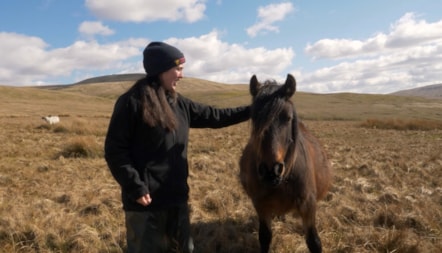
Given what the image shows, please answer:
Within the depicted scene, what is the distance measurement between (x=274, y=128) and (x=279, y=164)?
34 cm

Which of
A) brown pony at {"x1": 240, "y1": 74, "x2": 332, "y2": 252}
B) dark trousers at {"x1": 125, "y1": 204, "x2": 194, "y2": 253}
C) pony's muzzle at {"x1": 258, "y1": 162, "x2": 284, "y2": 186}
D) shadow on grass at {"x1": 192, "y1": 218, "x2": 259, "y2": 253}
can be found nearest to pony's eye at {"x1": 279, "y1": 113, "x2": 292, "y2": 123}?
brown pony at {"x1": 240, "y1": 74, "x2": 332, "y2": 252}

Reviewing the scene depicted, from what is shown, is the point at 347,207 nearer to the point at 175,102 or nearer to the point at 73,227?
the point at 175,102

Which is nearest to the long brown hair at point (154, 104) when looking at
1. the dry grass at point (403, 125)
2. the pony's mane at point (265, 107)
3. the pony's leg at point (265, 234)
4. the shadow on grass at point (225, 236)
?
the pony's mane at point (265, 107)

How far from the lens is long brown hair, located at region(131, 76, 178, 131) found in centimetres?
316

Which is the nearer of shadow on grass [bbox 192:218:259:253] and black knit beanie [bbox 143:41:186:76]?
black knit beanie [bbox 143:41:186:76]

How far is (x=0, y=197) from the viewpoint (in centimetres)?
641

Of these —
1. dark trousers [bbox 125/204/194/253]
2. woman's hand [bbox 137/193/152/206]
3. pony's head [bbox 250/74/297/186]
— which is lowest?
dark trousers [bbox 125/204/194/253]

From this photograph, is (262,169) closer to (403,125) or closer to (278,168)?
(278,168)

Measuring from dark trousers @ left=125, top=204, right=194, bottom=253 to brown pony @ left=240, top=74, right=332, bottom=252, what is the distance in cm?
94

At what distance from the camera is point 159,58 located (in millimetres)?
3275

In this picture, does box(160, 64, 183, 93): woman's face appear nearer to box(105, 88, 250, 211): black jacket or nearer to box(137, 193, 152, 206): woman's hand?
box(105, 88, 250, 211): black jacket

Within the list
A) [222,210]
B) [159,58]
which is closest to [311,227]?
[222,210]

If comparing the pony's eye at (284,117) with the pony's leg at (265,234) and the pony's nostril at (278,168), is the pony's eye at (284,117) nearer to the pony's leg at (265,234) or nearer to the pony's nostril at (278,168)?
the pony's nostril at (278,168)

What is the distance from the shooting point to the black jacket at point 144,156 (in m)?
3.12
